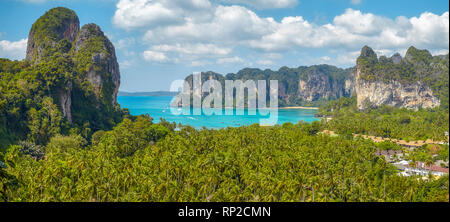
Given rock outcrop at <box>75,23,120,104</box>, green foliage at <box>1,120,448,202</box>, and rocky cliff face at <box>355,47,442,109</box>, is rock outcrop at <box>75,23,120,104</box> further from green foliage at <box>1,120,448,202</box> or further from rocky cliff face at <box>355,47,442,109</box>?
rocky cliff face at <box>355,47,442,109</box>

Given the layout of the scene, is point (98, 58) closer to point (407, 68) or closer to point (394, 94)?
point (394, 94)

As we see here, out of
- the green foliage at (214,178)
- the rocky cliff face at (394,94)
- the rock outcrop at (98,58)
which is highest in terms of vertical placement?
the rock outcrop at (98,58)

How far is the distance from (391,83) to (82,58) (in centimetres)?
10023

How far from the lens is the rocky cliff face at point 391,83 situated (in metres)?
108

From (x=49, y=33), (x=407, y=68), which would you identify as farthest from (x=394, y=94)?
(x=49, y=33)

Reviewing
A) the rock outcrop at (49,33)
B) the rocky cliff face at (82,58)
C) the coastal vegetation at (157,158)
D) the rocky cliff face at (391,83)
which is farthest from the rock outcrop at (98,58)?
the rocky cliff face at (391,83)

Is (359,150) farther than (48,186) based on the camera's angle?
Yes

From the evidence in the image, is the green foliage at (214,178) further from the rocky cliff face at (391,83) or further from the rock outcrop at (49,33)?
the rocky cliff face at (391,83)

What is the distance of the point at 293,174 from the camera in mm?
26281

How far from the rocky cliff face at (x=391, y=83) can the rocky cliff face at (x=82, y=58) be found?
8955 centimetres

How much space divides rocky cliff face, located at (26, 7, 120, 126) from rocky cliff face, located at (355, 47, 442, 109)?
89547 millimetres

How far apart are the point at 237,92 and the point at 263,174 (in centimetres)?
15977
